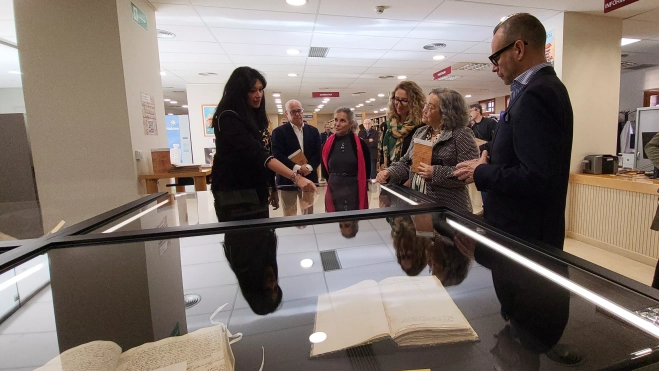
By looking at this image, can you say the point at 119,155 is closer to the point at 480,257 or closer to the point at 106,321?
the point at 106,321

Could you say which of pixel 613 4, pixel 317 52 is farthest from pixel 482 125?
pixel 317 52

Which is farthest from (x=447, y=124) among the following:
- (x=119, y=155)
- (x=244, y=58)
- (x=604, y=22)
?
(x=244, y=58)

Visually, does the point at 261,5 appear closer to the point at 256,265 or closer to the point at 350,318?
the point at 256,265

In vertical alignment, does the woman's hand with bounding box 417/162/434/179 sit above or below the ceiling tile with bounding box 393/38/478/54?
below

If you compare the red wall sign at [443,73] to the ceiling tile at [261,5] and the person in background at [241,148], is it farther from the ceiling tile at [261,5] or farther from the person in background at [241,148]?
the person in background at [241,148]

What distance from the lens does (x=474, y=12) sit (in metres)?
3.97

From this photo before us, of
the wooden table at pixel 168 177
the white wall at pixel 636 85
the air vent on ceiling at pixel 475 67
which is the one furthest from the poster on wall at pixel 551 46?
the white wall at pixel 636 85

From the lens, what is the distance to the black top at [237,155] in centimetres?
202

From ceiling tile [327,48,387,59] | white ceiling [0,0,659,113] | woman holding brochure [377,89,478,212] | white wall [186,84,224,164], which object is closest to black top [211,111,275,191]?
woman holding brochure [377,89,478,212]

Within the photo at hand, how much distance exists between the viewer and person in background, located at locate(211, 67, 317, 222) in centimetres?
202

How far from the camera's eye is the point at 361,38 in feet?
16.1

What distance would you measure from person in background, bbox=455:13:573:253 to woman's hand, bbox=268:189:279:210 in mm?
847

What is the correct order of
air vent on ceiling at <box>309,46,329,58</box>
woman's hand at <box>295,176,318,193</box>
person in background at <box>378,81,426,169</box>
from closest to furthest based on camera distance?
1. woman's hand at <box>295,176,318,193</box>
2. person in background at <box>378,81,426,169</box>
3. air vent on ceiling at <box>309,46,329,58</box>

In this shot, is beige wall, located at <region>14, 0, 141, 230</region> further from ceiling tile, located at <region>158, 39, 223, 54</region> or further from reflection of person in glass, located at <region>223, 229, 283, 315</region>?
reflection of person in glass, located at <region>223, 229, 283, 315</region>
